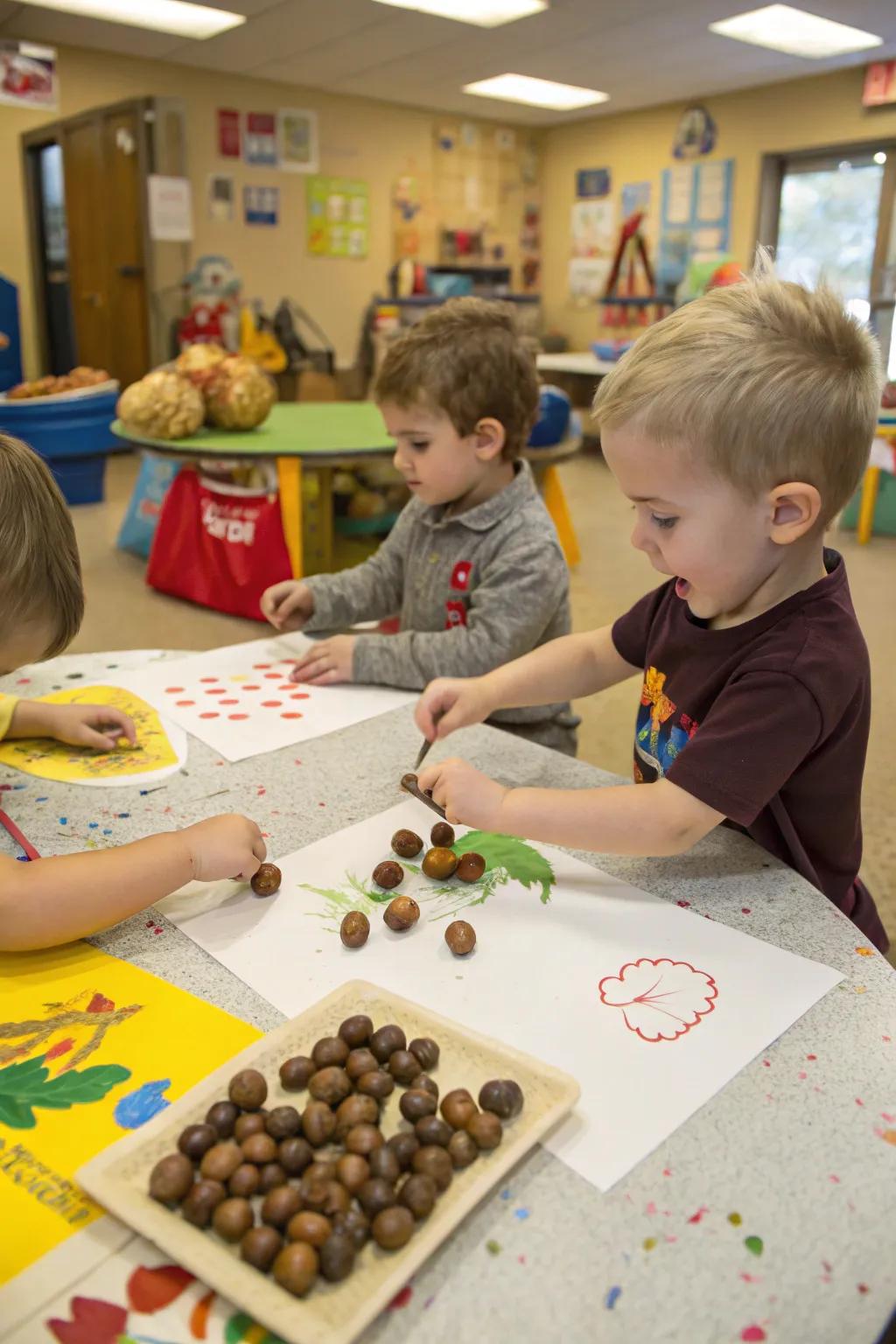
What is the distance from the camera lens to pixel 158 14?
5.05 metres

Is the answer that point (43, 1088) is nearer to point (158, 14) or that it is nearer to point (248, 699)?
point (248, 699)

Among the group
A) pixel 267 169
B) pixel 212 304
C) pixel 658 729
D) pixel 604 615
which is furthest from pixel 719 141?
pixel 658 729

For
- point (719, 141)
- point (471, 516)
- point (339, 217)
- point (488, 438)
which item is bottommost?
point (471, 516)

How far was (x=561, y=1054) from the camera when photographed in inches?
23.5

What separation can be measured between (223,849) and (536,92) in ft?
23.4

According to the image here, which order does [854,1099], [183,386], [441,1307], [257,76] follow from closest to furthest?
[441,1307] → [854,1099] → [183,386] → [257,76]

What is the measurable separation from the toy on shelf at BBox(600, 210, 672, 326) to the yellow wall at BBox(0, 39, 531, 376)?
1.56 meters

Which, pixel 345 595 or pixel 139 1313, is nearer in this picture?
pixel 139 1313

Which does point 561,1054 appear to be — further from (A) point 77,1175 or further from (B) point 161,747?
(B) point 161,747

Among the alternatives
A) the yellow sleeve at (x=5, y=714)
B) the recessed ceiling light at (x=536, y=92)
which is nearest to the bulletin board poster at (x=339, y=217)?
the recessed ceiling light at (x=536, y=92)

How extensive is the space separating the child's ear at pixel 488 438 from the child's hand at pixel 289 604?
311 mm

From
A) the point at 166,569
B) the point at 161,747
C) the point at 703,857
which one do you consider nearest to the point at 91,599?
the point at 166,569

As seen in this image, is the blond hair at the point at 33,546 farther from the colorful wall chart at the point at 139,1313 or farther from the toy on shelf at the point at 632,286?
the toy on shelf at the point at 632,286

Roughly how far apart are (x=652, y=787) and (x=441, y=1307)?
0.41 m
